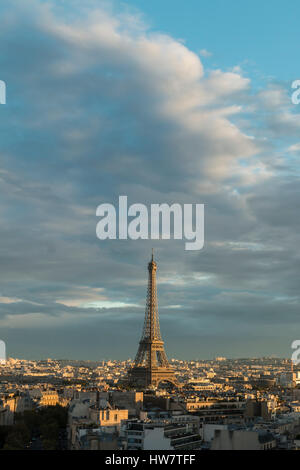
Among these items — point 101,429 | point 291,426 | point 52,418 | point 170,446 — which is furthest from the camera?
point 52,418

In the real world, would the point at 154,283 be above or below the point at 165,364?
above

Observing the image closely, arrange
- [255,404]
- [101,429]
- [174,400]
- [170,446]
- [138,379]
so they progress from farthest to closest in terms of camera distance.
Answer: [138,379] → [174,400] → [255,404] → [101,429] → [170,446]

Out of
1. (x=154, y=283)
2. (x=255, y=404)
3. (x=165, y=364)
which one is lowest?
(x=255, y=404)

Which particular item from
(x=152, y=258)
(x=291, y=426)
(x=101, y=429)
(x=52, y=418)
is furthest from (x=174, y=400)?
(x=152, y=258)

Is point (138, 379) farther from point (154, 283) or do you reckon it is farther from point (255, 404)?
point (255, 404)

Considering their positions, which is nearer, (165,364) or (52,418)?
(52,418)
